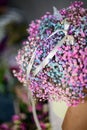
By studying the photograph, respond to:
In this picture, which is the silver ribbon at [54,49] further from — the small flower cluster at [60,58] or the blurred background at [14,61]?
the blurred background at [14,61]

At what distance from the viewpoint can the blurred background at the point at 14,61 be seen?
92 centimetres

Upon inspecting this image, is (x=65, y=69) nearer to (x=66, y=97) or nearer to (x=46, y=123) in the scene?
(x=66, y=97)

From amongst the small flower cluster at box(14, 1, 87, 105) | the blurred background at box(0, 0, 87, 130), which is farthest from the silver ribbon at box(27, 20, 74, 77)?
the blurred background at box(0, 0, 87, 130)

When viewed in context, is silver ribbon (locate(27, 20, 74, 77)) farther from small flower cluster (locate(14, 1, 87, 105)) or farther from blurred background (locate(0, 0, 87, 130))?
blurred background (locate(0, 0, 87, 130))

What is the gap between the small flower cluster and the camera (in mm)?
596

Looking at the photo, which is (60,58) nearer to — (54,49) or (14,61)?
(54,49)

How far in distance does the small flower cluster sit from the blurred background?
0.09m

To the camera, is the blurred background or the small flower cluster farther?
the blurred background

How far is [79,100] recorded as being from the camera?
0.63 m

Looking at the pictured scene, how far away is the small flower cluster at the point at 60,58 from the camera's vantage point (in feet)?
1.96

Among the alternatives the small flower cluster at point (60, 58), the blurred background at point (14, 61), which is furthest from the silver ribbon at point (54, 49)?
the blurred background at point (14, 61)

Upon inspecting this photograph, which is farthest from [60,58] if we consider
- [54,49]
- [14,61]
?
[14,61]

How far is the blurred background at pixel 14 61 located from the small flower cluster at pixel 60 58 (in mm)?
93

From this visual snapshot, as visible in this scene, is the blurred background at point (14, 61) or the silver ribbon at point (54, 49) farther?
the blurred background at point (14, 61)
